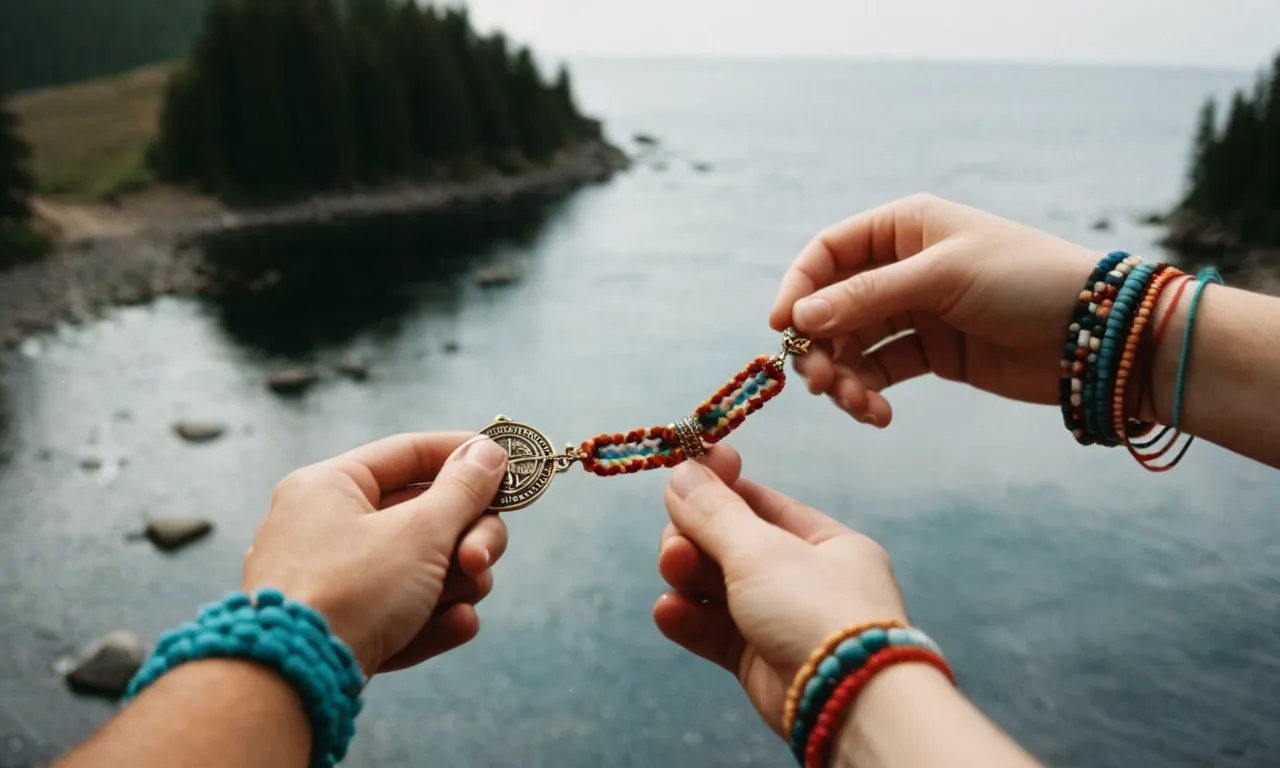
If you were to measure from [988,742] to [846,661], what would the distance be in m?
0.27

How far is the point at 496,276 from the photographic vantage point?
2077cm

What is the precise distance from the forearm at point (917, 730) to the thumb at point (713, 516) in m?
0.45

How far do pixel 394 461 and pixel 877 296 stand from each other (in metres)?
1.42

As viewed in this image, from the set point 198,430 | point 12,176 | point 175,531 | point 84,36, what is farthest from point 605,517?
point 84,36

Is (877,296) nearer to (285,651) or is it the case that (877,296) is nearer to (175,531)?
(285,651)

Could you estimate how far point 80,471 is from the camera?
11125mm

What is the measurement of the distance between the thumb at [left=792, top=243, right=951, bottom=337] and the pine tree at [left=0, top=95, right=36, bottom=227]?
79.9ft

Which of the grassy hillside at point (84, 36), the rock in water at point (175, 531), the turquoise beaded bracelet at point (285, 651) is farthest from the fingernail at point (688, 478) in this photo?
the grassy hillside at point (84, 36)

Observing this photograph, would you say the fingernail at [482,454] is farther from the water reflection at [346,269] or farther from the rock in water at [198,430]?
the water reflection at [346,269]

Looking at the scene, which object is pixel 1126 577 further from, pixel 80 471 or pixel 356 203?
pixel 356 203

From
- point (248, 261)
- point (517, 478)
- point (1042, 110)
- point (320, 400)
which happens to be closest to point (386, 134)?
point (248, 261)

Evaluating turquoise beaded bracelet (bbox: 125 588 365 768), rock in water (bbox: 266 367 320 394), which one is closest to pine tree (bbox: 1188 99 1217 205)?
rock in water (bbox: 266 367 320 394)

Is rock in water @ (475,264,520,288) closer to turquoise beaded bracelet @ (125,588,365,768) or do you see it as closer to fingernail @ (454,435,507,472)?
fingernail @ (454,435,507,472)

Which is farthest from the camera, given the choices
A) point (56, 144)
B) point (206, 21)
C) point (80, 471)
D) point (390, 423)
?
point (56, 144)
